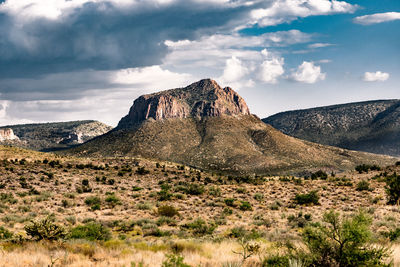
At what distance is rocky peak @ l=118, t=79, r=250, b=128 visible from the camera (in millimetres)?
164625

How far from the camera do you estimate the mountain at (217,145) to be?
10512 cm

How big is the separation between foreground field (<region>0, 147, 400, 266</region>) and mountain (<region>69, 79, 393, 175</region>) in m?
64.8

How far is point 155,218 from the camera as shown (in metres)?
19.5

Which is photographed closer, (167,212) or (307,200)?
(167,212)

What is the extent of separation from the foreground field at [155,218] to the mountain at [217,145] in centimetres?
6479

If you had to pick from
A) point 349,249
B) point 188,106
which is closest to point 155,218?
point 349,249

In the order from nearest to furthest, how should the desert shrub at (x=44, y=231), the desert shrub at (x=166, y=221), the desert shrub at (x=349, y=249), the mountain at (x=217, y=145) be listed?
the desert shrub at (x=349, y=249), the desert shrub at (x=44, y=231), the desert shrub at (x=166, y=221), the mountain at (x=217, y=145)

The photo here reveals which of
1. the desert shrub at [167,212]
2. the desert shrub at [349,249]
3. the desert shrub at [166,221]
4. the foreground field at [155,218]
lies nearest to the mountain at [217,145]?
the foreground field at [155,218]

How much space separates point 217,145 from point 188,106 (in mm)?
63170

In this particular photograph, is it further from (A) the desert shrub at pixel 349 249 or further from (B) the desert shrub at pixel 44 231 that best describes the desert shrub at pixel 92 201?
(A) the desert shrub at pixel 349 249

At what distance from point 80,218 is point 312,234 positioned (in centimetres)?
1575

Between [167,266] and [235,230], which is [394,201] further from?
[167,266]

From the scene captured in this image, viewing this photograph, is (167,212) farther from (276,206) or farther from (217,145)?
(217,145)

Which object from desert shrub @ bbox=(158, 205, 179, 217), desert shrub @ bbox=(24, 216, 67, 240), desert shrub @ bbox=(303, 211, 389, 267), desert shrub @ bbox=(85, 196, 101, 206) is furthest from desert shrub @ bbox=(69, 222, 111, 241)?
desert shrub @ bbox=(85, 196, 101, 206)
